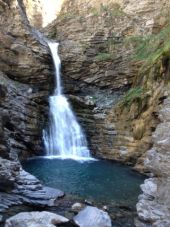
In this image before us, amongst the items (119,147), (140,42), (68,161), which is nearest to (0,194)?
(68,161)

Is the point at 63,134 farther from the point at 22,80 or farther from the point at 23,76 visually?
the point at 23,76

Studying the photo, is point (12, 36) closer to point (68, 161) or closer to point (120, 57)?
point (120, 57)

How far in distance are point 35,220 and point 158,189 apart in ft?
10.6

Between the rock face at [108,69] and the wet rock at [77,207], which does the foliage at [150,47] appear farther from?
the wet rock at [77,207]

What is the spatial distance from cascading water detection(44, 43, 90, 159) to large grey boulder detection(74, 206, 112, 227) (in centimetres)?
1103

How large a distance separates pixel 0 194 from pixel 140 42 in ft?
59.2

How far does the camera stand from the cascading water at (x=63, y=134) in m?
22.0

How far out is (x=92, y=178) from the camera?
16672mm

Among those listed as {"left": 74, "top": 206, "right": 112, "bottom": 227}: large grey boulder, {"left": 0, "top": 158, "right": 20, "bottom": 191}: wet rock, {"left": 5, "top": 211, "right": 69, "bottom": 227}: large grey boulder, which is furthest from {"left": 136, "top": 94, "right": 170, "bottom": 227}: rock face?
{"left": 0, "top": 158, "right": 20, "bottom": 191}: wet rock

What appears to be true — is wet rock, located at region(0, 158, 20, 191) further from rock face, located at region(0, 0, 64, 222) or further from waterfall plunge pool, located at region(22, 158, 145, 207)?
rock face, located at region(0, 0, 64, 222)

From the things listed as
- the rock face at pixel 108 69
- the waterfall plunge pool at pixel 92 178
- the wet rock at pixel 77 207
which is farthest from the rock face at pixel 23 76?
the wet rock at pixel 77 207

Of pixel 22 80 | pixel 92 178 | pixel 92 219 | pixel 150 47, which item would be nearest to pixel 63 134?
pixel 22 80

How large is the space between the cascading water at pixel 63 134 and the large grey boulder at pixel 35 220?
11543 millimetres

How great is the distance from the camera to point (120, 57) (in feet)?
84.6
